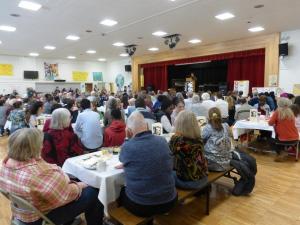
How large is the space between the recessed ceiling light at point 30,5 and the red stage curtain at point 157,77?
8.56 meters

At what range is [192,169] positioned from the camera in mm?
2361

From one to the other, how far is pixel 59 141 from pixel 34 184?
3.55 ft

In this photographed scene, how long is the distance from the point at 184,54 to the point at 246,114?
694 centimetres

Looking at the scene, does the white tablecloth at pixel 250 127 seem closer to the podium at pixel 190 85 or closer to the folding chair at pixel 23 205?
the folding chair at pixel 23 205

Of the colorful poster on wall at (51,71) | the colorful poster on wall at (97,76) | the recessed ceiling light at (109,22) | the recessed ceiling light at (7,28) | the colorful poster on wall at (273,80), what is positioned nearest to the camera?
the recessed ceiling light at (109,22)

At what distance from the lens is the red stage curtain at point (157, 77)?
1356cm

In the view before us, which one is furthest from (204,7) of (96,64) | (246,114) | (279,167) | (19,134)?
(96,64)

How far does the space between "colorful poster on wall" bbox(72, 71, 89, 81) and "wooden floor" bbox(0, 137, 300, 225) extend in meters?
13.5

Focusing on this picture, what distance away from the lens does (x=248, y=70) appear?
32.7 ft

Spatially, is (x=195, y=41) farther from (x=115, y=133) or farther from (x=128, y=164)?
(x=128, y=164)

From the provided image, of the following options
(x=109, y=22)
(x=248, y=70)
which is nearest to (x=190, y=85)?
(x=248, y=70)

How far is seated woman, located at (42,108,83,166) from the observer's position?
2.61m

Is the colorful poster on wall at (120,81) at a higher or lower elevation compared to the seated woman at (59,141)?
higher

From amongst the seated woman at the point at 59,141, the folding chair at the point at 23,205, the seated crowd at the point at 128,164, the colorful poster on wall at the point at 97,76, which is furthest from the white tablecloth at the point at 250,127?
the colorful poster on wall at the point at 97,76
